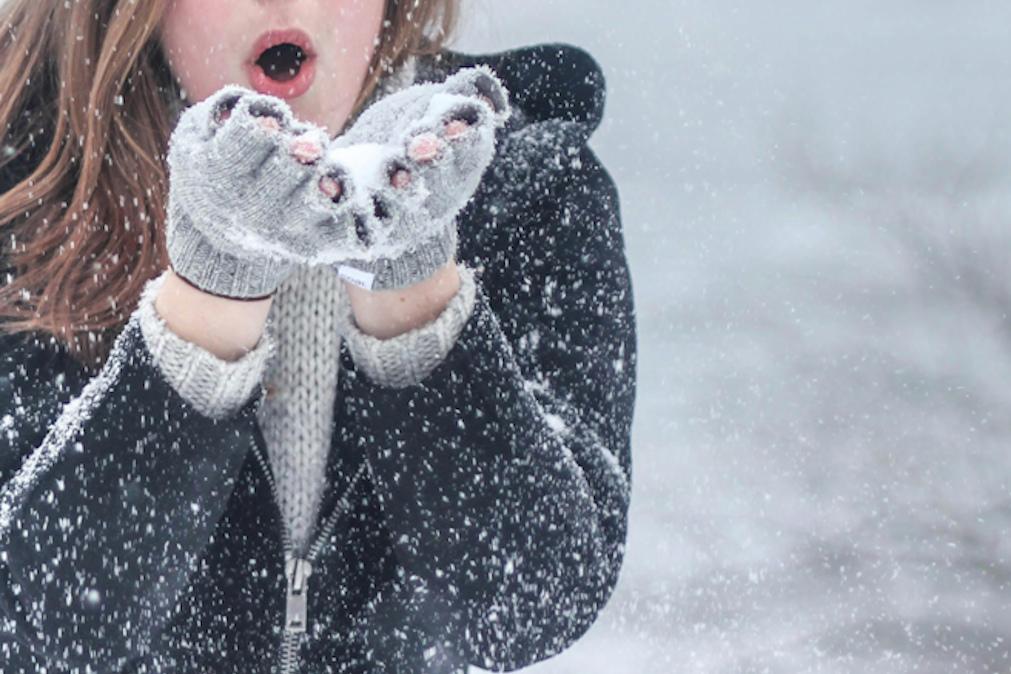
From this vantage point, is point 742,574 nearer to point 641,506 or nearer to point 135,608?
point 641,506

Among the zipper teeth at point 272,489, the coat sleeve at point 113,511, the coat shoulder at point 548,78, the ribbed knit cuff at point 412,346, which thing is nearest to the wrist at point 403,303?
the ribbed knit cuff at point 412,346

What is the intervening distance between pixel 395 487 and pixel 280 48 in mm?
411

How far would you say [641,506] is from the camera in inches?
294

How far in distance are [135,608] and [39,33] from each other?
1.95 ft

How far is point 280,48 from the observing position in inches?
50.2

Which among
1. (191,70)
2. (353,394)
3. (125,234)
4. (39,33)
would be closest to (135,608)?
(353,394)

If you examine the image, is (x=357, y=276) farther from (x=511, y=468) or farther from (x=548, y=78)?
(x=548, y=78)

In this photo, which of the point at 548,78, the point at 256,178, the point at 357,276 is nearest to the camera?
the point at 256,178

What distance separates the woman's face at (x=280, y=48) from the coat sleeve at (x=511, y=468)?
23cm

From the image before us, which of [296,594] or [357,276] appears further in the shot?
[296,594]

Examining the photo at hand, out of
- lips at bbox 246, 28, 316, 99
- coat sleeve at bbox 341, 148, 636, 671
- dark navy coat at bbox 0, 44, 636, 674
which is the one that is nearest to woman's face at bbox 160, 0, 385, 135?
lips at bbox 246, 28, 316, 99

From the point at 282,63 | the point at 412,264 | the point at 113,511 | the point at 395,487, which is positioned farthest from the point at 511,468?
the point at 282,63

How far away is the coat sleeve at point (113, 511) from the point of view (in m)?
1.09

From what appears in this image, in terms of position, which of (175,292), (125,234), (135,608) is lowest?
(135,608)
